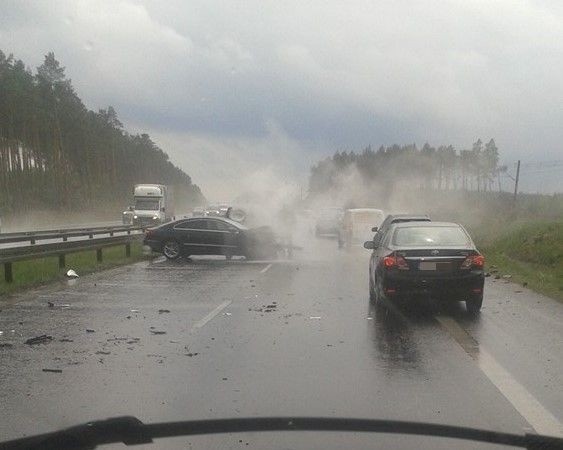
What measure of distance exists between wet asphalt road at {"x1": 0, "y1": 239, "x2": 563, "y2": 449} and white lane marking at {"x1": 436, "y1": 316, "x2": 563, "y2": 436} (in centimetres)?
2

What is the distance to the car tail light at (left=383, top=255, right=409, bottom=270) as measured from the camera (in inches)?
469

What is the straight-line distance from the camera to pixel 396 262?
11969mm

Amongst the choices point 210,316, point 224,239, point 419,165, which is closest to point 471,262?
point 210,316

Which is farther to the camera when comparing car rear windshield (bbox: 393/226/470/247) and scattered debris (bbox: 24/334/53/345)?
car rear windshield (bbox: 393/226/470/247)

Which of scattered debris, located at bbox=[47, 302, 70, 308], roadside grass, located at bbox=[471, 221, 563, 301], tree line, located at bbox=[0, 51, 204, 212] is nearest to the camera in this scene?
scattered debris, located at bbox=[47, 302, 70, 308]

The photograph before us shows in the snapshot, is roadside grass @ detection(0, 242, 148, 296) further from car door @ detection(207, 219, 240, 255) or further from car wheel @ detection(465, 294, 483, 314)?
car wheel @ detection(465, 294, 483, 314)

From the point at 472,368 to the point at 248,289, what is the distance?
829cm

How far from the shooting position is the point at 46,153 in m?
75.1

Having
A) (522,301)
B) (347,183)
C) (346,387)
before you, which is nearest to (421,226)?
(522,301)

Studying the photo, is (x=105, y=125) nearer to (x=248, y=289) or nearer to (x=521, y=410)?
(x=248, y=289)

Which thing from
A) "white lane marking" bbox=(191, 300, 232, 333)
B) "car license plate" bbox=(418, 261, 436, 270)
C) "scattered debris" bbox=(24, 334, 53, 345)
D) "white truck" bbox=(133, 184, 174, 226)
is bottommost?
"white truck" bbox=(133, 184, 174, 226)

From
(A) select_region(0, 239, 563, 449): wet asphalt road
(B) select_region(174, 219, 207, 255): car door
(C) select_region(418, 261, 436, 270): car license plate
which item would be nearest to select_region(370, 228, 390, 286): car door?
(A) select_region(0, 239, 563, 449): wet asphalt road

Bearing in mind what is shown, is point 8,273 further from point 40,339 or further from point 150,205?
point 150,205

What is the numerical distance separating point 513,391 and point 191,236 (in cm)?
1946
